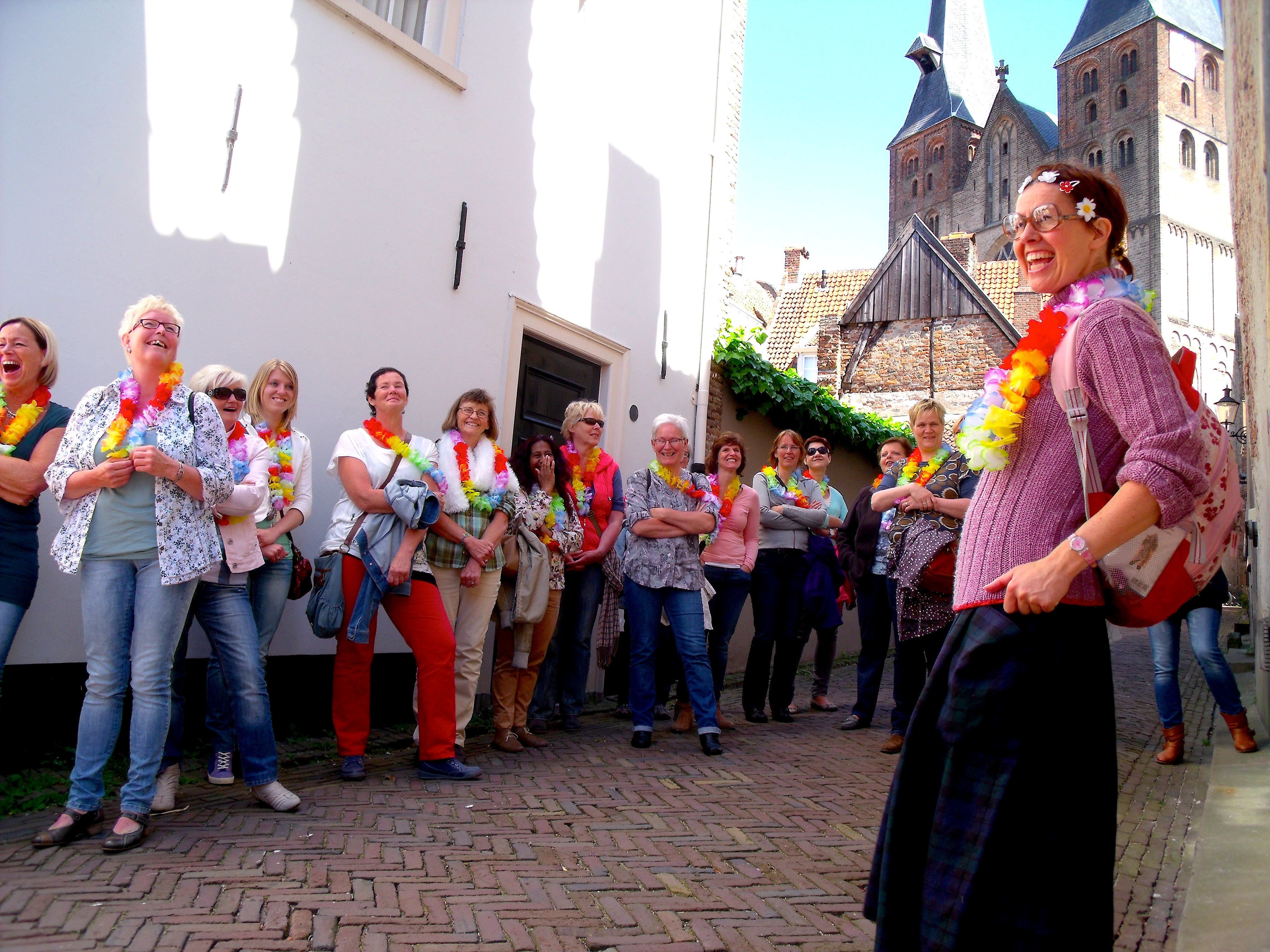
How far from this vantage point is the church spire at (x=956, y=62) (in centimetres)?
7662

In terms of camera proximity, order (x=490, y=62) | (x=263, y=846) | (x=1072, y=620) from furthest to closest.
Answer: (x=490, y=62)
(x=263, y=846)
(x=1072, y=620)

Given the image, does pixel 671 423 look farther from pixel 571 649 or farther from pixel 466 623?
pixel 466 623

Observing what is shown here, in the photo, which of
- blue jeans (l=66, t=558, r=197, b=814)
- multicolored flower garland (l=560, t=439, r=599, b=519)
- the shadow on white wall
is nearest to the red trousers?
blue jeans (l=66, t=558, r=197, b=814)

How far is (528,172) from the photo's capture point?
6887 mm

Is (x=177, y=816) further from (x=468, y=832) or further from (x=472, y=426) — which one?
(x=472, y=426)

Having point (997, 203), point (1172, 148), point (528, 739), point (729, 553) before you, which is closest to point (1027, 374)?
point (528, 739)

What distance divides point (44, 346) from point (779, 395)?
7087 millimetres

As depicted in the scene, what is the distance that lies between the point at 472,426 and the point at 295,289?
1.32 meters

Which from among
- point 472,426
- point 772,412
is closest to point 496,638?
point 472,426

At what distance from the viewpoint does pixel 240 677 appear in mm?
3773

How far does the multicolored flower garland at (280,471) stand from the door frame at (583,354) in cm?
213

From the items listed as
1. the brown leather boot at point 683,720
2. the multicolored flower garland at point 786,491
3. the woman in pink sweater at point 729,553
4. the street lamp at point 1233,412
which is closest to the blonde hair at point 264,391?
the woman in pink sweater at point 729,553

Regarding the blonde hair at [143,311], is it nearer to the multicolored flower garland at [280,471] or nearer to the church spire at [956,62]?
the multicolored flower garland at [280,471]

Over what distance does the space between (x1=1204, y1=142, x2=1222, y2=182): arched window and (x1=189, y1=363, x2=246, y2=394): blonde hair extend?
77322mm
